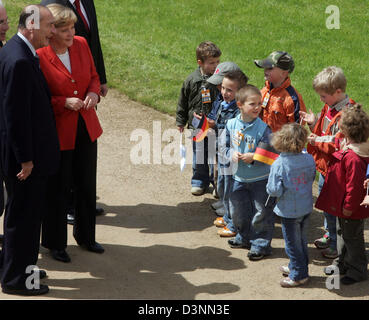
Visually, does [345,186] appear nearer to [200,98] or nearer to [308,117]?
[308,117]

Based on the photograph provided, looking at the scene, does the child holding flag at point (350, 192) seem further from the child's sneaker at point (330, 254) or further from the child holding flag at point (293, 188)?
the child's sneaker at point (330, 254)

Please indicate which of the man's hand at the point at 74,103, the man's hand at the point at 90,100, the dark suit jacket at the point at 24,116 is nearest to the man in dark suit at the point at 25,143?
the dark suit jacket at the point at 24,116

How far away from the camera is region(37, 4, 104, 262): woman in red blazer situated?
233 inches

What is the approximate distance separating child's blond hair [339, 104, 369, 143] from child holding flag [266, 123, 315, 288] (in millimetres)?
336

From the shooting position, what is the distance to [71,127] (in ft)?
19.9

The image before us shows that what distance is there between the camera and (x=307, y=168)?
5660 mm

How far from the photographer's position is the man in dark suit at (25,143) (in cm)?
519

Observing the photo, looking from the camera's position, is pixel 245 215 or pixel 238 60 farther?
pixel 238 60

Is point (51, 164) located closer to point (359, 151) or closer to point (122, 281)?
point (122, 281)

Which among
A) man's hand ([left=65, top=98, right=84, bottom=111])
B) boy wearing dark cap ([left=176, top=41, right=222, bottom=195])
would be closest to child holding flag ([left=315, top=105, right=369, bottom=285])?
boy wearing dark cap ([left=176, top=41, right=222, bottom=195])

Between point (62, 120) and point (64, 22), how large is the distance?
2.80ft

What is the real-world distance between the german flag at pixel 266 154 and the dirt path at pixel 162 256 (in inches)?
37.2

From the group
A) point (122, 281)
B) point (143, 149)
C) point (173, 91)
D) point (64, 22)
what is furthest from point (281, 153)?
point (173, 91)

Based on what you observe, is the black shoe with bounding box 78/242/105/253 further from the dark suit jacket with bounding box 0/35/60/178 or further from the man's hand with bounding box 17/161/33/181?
the man's hand with bounding box 17/161/33/181
